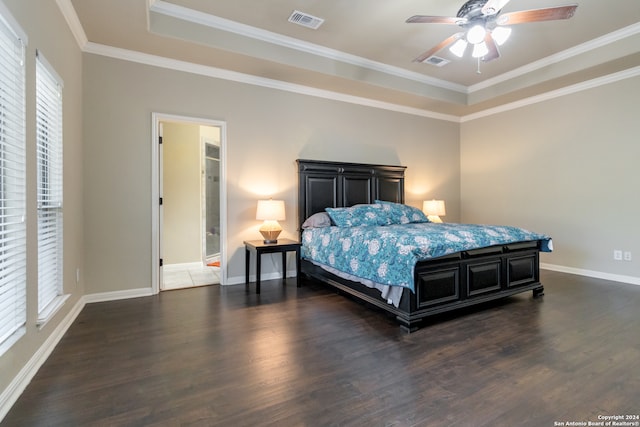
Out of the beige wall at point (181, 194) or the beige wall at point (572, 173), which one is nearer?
the beige wall at point (572, 173)

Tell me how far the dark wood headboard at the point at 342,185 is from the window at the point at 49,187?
2.63 m

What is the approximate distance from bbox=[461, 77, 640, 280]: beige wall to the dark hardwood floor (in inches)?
60.5

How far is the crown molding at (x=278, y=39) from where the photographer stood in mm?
3197

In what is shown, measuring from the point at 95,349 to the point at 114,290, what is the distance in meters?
1.36

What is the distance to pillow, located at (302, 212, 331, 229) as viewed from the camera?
4168 mm

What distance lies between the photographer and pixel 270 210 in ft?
13.0

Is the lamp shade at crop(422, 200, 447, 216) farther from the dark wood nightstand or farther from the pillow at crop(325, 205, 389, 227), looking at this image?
the dark wood nightstand

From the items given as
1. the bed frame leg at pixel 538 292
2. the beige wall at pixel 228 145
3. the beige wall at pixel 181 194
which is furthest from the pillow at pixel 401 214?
the beige wall at pixel 181 194

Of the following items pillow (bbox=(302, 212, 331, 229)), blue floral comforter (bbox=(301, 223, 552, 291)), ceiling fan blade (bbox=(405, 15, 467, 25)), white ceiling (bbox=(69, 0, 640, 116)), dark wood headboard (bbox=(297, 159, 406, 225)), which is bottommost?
blue floral comforter (bbox=(301, 223, 552, 291))

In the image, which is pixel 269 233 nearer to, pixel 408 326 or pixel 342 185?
pixel 342 185

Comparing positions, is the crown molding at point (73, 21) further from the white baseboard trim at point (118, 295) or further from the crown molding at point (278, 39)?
the white baseboard trim at point (118, 295)

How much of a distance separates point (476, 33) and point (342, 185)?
8.18 feet

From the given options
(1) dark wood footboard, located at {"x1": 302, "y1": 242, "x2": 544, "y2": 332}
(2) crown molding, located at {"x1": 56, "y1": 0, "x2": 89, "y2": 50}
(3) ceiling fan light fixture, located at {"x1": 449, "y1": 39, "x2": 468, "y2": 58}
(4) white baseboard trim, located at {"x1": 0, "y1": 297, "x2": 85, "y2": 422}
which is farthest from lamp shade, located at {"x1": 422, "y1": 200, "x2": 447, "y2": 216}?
(2) crown molding, located at {"x1": 56, "y1": 0, "x2": 89, "y2": 50}

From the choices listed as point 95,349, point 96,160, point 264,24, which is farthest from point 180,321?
point 264,24
